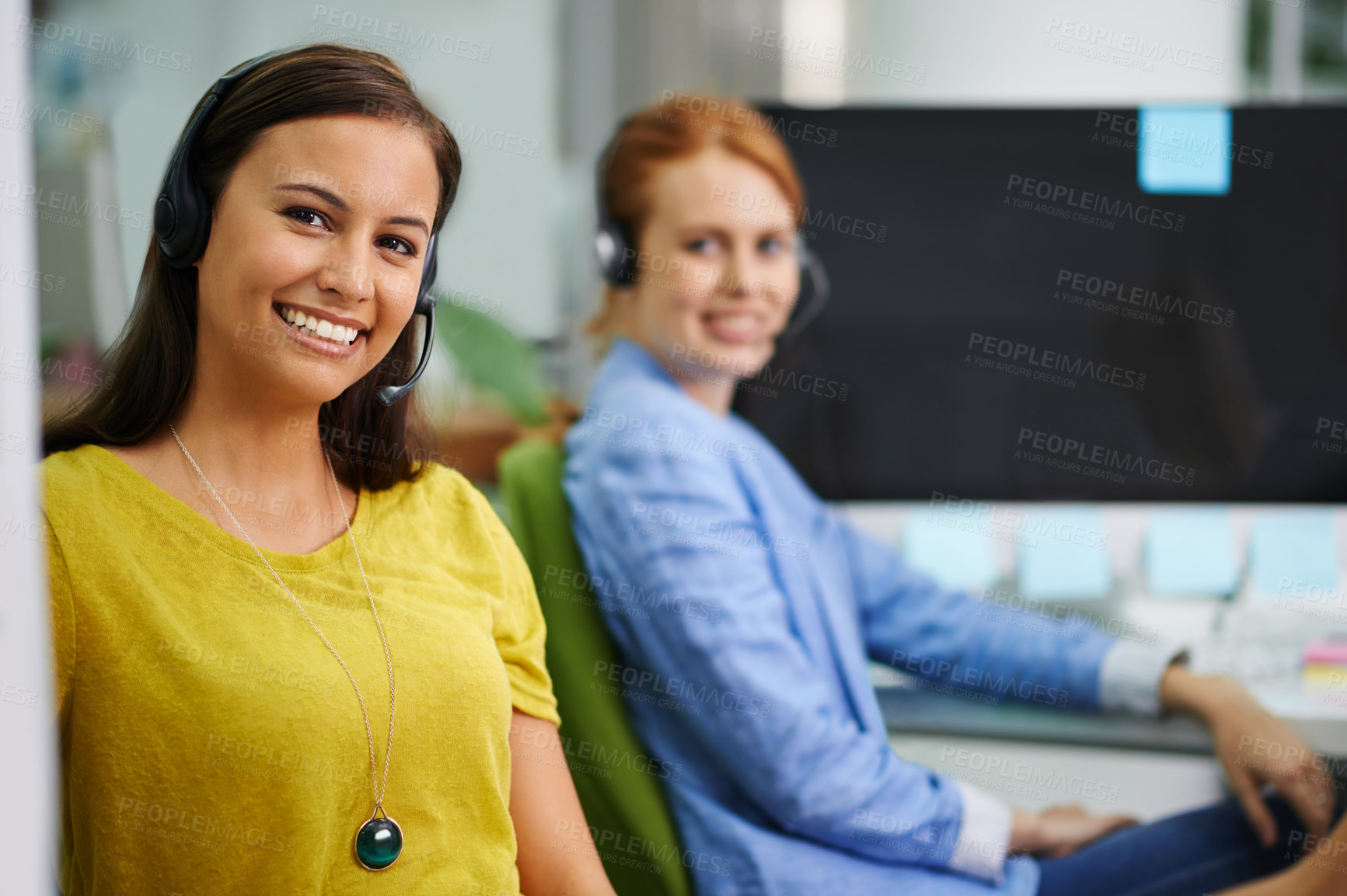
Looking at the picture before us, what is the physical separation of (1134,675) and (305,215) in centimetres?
118

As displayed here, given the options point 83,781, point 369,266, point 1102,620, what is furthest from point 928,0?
point 83,781

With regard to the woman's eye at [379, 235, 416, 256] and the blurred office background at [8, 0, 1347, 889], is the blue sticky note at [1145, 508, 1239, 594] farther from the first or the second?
the woman's eye at [379, 235, 416, 256]

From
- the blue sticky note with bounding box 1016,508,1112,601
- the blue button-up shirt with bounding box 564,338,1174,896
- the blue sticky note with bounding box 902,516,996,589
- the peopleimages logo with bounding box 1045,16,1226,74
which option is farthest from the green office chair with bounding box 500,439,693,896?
the peopleimages logo with bounding box 1045,16,1226,74

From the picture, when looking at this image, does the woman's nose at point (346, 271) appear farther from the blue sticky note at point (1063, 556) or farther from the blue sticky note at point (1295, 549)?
the blue sticky note at point (1295, 549)

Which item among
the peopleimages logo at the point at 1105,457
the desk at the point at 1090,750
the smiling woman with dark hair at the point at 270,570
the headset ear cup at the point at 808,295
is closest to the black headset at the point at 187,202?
the smiling woman with dark hair at the point at 270,570

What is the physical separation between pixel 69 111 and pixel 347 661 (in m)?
1.30

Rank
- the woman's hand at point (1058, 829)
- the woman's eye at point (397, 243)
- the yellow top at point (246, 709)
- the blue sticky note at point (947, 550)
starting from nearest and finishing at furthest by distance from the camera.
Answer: the yellow top at point (246, 709) → the woman's eye at point (397, 243) → the woman's hand at point (1058, 829) → the blue sticky note at point (947, 550)

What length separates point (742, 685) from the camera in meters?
1.15

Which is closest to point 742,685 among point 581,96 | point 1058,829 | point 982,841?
point 982,841

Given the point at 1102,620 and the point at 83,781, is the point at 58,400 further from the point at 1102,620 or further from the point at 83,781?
the point at 1102,620

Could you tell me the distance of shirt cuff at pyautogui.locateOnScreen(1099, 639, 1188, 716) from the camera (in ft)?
4.43

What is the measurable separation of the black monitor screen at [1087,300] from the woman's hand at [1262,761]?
1.09 ft

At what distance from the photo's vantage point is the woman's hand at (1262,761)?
1.26 meters

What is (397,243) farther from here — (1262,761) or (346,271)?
(1262,761)
